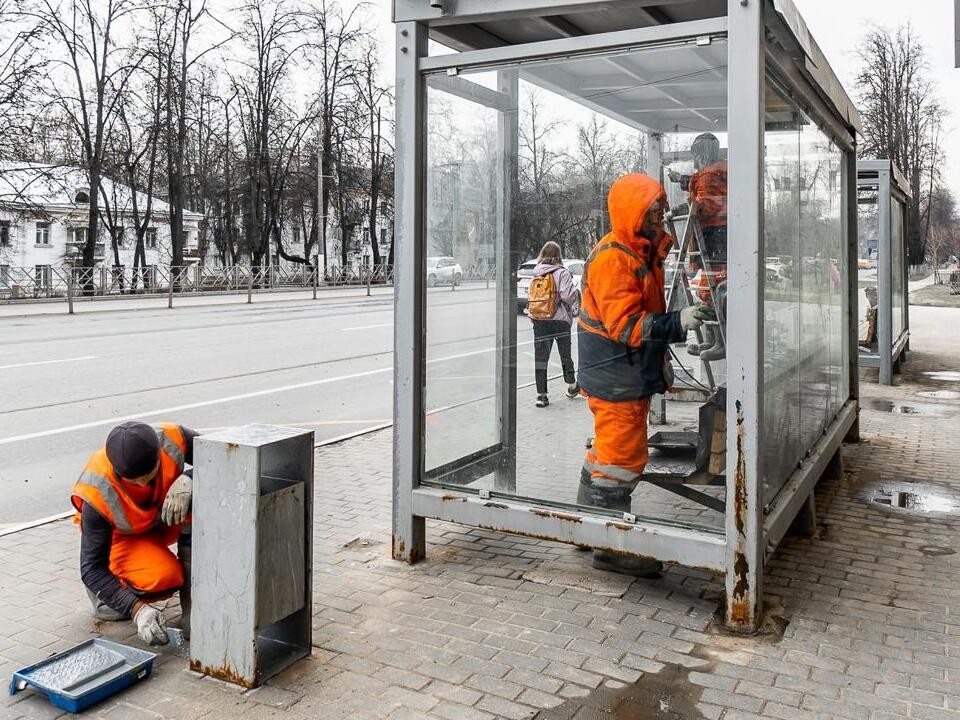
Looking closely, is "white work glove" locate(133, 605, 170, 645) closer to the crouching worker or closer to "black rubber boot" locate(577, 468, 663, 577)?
the crouching worker

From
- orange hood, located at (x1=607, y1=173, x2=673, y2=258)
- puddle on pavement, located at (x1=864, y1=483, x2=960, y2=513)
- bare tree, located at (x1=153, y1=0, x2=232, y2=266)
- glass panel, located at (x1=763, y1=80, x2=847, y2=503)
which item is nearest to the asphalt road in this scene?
orange hood, located at (x1=607, y1=173, x2=673, y2=258)

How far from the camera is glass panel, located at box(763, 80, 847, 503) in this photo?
14.6ft

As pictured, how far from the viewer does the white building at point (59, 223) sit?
32.6m

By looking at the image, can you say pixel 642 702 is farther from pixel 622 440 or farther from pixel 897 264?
pixel 897 264

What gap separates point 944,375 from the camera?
45.0 ft

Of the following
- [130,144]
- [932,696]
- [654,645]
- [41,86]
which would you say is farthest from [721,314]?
[130,144]

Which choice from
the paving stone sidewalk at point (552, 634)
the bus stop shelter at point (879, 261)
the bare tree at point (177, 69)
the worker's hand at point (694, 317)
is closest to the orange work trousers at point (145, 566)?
the paving stone sidewalk at point (552, 634)

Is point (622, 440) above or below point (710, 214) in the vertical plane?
below

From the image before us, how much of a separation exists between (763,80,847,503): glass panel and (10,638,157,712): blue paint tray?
2.88 metres

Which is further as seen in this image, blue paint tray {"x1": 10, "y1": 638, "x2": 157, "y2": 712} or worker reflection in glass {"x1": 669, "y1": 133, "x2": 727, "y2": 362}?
worker reflection in glass {"x1": 669, "y1": 133, "x2": 727, "y2": 362}

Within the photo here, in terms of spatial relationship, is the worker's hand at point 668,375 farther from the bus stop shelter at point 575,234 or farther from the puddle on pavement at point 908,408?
the puddle on pavement at point 908,408

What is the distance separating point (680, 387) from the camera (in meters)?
4.87

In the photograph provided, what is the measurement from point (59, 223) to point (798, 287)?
56117mm

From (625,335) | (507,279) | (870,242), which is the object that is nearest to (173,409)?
(507,279)
